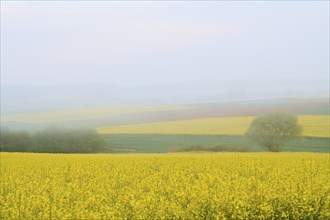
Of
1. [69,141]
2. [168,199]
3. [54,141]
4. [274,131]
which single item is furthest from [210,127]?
[168,199]

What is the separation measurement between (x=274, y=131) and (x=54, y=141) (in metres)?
25.4

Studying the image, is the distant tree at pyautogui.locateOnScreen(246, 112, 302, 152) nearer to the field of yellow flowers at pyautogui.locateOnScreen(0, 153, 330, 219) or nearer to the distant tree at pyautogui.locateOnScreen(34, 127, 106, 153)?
the distant tree at pyautogui.locateOnScreen(34, 127, 106, 153)

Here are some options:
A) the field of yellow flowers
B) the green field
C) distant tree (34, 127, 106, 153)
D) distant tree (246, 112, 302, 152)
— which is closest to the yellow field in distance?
distant tree (34, 127, 106, 153)

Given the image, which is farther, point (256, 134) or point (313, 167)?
point (256, 134)

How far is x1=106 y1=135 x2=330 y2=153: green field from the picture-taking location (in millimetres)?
50875

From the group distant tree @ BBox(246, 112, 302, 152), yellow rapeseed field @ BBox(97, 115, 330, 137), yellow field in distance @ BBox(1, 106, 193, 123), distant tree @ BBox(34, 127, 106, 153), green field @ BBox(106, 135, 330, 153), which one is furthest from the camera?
yellow field in distance @ BBox(1, 106, 193, 123)

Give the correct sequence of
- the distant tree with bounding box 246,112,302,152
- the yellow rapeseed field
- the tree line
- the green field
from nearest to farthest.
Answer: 1. the green field
2. the distant tree with bounding box 246,112,302,152
3. the tree line
4. the yellow rapeseed field

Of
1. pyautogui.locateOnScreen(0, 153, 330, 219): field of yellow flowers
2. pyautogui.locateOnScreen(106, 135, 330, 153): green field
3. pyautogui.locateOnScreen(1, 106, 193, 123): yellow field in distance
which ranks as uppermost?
pyautogui.locateOnScreen(1, 106, 193, 123): yellow field in distance

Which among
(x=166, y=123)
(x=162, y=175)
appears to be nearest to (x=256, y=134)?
(x=166, y=123)

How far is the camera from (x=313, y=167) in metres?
18.6

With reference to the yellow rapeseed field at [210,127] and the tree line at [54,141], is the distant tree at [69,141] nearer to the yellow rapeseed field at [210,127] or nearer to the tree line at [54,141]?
the tree line at [54,141]

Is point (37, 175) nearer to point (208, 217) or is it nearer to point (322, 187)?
point (208, 217)

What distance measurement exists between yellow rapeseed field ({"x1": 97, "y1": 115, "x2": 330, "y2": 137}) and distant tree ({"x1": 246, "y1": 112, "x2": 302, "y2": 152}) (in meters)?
5.17

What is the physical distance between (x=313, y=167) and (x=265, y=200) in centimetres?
722
